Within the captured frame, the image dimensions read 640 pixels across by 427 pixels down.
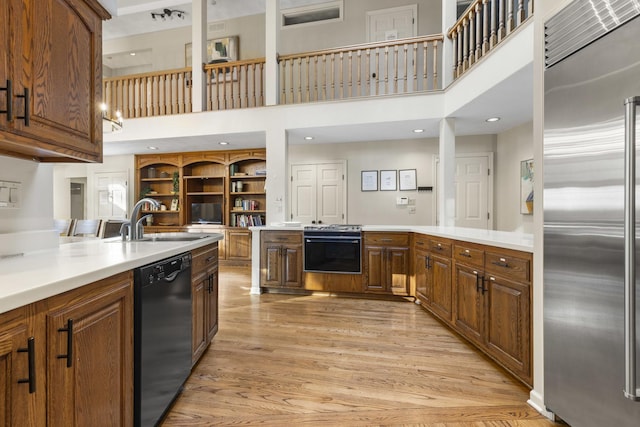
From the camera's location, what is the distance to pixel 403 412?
1696 millimetres

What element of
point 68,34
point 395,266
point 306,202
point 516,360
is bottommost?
point 516,360

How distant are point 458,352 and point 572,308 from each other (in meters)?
1.15

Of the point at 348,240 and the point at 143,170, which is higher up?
the point at 143,170

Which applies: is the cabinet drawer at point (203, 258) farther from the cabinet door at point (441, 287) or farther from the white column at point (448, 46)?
the white column at point (448, 46)

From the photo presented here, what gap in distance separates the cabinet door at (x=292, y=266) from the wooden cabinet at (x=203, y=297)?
65.5 inches

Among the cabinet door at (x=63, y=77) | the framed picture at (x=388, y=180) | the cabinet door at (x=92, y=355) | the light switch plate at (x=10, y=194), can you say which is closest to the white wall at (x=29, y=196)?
the light switch plate at (x=10, y=194)

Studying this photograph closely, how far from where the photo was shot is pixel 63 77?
1.25 metres

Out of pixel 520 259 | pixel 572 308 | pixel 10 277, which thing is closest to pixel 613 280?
pixel 572 308

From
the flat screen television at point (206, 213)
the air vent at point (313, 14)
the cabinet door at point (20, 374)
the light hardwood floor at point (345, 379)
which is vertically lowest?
the light hardwood floor at point (345, 379)

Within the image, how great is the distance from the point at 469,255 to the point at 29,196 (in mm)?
2904

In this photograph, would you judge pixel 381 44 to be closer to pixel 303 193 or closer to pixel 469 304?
pixel 303 193

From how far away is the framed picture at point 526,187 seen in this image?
4.55 m

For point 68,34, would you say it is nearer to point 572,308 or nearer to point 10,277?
point 10,277

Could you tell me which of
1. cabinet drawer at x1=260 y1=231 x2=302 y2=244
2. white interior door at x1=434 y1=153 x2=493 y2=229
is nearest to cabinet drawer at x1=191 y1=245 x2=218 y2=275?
cabinet drawer at x1=260 y1=231 x2=302 y2=244
